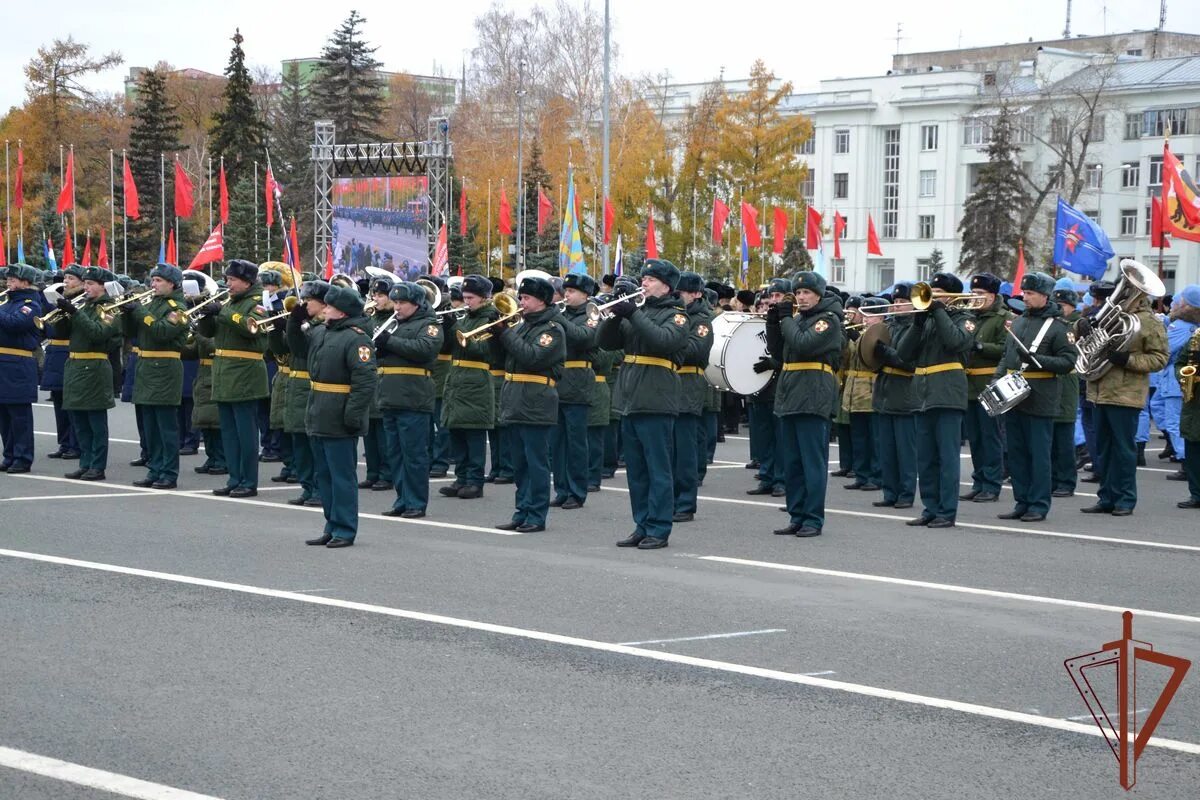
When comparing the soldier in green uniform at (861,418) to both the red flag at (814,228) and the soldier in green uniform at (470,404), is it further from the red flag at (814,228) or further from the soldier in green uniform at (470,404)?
the red flag at (814,228)

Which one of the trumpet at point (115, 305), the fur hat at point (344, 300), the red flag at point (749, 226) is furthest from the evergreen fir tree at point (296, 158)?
the fur hat at point (344, 300)

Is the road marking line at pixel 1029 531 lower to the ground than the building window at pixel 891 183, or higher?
lower

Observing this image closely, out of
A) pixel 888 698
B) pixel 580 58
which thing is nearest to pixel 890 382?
pixel 888 698

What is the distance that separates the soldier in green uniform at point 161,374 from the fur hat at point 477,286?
2.88 meters

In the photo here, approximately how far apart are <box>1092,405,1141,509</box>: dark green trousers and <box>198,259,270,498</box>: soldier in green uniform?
7462 mm

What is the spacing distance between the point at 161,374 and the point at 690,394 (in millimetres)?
5210

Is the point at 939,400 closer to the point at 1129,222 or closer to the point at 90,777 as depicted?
the point at 90,777

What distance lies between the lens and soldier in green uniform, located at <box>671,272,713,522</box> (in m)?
12.6

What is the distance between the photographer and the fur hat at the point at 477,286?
13.9m

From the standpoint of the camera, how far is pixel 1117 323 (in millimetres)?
14266

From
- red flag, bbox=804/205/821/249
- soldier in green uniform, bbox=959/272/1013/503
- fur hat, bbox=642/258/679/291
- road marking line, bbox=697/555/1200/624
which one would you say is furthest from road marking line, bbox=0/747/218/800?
red flag, bbox=804/205/821/249

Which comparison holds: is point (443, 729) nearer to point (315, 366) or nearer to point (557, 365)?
point (315, 366)

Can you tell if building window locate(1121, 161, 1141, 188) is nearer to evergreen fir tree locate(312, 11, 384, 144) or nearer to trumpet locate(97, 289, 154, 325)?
evergreen fir tree locate(312, 11, 384, 144)

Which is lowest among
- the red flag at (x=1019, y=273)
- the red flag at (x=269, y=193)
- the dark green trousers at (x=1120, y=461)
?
the dark green trousers at (x=1120, y=461)
